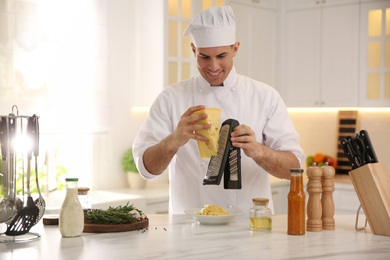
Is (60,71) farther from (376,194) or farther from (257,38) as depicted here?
(376,194)

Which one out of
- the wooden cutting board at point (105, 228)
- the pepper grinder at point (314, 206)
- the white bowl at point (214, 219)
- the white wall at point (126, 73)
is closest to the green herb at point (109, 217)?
the wooden cutting board at point (105, 228)

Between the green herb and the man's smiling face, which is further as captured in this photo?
the man's smiling face

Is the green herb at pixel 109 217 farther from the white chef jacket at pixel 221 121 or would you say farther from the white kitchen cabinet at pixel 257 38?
the white kitchen cabinet at pixel 257 38

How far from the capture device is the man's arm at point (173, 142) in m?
2.31

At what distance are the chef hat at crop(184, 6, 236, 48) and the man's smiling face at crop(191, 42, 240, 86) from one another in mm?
27

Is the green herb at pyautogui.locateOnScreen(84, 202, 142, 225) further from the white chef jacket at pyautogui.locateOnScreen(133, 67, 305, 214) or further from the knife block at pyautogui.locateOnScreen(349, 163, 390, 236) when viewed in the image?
the knife block at pyautogui.locateOnScreen(349, 163, 390, 236)

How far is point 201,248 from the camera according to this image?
6.11 ft

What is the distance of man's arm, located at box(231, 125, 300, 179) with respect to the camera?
225cm

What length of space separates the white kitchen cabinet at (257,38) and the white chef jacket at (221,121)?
7.46 feet

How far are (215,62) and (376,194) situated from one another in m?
0.95

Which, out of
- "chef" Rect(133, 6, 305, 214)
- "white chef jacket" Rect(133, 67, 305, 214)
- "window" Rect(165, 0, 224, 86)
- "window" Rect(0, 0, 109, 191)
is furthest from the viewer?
"window" Rect(165, 0, 224, 86)

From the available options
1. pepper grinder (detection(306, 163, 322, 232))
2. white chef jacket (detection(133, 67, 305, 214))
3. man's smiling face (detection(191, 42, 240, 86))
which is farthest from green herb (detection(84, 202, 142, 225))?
man's smiling face (detection(191, 42, 240, 86))

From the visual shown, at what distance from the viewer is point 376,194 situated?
210 centimetres

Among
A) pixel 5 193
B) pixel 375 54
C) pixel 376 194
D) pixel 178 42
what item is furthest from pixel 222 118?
pixel 375 54
